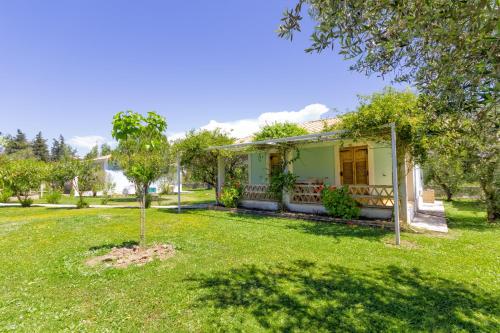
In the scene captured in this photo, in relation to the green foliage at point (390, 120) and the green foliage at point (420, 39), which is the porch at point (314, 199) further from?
the green foliage at point (420, 39)

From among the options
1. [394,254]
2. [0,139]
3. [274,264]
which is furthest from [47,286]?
[0,139]

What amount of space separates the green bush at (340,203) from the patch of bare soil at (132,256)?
21.3 feet

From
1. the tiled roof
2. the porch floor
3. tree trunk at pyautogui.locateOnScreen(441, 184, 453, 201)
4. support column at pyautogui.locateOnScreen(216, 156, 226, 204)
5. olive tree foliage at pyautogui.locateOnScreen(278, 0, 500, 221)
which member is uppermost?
the tiled roof

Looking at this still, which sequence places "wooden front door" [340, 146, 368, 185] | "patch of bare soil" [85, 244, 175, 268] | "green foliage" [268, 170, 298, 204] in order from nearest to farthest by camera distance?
"patch of bare soil" [85, 244, 175, 268] → "green foliage" [268, 170, 298, 204] → "wooden front door" [340, 146, 368, 185]

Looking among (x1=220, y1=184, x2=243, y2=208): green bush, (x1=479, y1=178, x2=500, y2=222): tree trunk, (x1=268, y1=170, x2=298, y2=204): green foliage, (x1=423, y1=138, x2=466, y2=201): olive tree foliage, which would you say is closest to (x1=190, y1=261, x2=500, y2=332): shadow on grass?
(x1=423, y1=138, x2=466, y2=201): olive tree foliage

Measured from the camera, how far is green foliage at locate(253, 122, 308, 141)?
43.4ft

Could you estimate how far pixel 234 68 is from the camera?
13602 millimetres

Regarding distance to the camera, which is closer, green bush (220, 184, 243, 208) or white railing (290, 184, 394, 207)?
white railing (290, 184, 394, 207)

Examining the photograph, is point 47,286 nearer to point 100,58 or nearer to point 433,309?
point 433,309

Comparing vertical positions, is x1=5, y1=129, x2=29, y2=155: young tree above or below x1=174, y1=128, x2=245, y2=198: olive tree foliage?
above

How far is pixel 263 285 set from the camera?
418 centimetres

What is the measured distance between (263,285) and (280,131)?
1008 cm

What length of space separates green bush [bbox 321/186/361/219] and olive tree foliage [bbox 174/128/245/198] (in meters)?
6.31

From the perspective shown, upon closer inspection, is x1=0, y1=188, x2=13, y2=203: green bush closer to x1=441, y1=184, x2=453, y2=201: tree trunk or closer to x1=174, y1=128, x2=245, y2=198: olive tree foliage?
x1=174, y1=128, x2=245, y2=198: olive tree foliage
